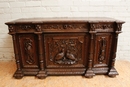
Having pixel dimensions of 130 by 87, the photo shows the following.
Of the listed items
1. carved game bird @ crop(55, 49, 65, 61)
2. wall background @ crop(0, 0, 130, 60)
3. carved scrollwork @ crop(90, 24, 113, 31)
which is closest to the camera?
carved scrollwork @ crop(90, 24, 113, 31)

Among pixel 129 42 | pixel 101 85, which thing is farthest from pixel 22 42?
pixel 129 42

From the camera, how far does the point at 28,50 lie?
1.52 meters

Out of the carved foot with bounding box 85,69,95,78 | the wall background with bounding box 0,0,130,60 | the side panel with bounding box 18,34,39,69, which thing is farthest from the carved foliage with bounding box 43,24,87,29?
the carved foot with bounding box 85,69,95,78

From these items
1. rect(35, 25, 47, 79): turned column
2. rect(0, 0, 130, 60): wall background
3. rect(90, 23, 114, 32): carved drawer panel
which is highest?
rect(0, 0, 130, 60): wall background

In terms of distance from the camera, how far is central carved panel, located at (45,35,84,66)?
149 cm

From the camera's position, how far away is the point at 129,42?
6.57 ft

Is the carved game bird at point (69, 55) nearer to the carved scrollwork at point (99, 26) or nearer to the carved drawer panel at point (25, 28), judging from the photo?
the carved scrollwork at point (99, 26)

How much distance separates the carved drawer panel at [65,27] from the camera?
4.65ft

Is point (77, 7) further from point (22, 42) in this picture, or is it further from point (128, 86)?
point (128, 86)

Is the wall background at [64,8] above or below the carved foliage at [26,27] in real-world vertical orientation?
above

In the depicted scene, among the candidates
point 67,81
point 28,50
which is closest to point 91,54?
point 67,81

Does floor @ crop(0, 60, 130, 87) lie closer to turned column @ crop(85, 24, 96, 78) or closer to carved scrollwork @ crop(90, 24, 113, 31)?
turned column @ crop(85, 24, 96, 78)

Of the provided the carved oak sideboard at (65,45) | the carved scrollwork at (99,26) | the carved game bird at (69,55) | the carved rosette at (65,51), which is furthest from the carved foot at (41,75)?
the carved scrollwork at (99,26)

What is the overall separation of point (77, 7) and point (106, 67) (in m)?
1.02
